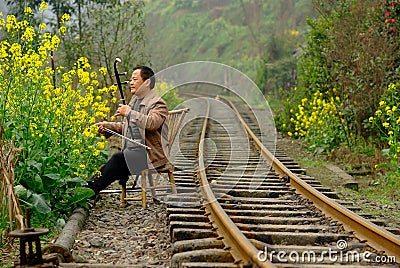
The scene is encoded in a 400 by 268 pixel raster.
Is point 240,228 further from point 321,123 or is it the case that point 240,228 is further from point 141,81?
point 321,123

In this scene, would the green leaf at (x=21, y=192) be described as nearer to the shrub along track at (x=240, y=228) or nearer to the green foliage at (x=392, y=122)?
Answer: the shrub along track at (x=240, y=228)

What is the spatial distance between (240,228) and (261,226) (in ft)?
0.66

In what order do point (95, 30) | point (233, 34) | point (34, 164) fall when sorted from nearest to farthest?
point (34, 164) < point (95, 30) < point (233, 34)

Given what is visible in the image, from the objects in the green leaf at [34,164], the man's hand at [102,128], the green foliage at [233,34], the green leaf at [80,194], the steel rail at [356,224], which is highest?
the green foliage at [233,34]

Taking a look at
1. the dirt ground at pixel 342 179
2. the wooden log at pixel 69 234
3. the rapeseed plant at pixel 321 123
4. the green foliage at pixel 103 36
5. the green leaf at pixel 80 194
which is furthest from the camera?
the green foliage at pixel 103 36

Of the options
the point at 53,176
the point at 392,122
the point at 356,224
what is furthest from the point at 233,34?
the point at 356,224

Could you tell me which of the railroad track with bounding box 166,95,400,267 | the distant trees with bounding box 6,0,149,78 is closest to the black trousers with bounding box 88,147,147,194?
the railroad track with bounding box 166,95,400,267

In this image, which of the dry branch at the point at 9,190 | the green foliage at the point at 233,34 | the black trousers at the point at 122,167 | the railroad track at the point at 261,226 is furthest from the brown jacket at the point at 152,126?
the green foliage at the point at 233,34

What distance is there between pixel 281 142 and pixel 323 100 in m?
1.44

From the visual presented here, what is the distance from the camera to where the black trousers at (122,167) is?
7359 millimetres

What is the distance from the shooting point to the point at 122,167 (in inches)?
294

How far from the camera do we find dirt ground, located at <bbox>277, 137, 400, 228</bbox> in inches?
292

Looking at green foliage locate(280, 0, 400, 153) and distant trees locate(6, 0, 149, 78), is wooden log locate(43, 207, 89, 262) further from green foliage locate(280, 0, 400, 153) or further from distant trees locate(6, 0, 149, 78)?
distant trees locate(6, 0, 149, 78)

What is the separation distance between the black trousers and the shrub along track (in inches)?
11.3
